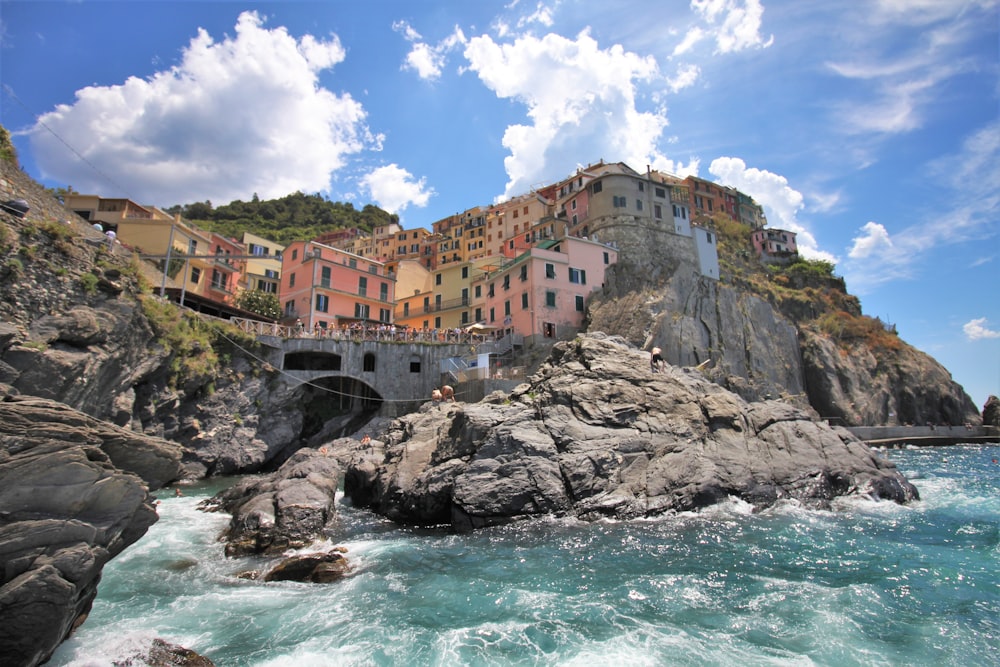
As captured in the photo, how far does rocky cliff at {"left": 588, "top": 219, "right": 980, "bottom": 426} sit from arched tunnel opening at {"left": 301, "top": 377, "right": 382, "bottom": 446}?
1861 cm

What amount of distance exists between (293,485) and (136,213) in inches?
1686

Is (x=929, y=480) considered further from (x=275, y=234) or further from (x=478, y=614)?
(x=275, y=234)

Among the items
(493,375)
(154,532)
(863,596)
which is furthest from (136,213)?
(863,596)

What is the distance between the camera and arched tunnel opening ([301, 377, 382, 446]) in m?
38.1

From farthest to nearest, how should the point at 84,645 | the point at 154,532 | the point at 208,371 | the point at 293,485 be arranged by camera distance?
the point at 208,371, the point at 293,485, the point at 154,532, the point at 84,645

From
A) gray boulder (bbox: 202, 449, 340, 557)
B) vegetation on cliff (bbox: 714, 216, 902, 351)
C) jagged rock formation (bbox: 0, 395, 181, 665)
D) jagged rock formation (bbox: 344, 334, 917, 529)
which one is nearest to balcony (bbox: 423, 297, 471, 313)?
vegetation on cliff (bbox: 714, 216, 902, 351)

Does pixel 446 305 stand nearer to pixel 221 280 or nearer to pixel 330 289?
pixel 330 289

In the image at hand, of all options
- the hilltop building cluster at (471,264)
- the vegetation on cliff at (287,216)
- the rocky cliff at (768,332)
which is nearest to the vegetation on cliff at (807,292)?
the rocky cliff at (768,332)

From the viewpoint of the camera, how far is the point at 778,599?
10227mm

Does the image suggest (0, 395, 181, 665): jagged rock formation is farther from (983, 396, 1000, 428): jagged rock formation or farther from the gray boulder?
(983, 396, 1000, 428): jagged rock formation

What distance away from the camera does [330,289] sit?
45.1m

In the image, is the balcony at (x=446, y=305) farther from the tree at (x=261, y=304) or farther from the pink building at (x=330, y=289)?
the tree at (x=261, y=304)

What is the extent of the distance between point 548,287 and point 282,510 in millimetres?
30202

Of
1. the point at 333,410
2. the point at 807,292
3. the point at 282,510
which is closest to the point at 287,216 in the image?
the point at 333,410
